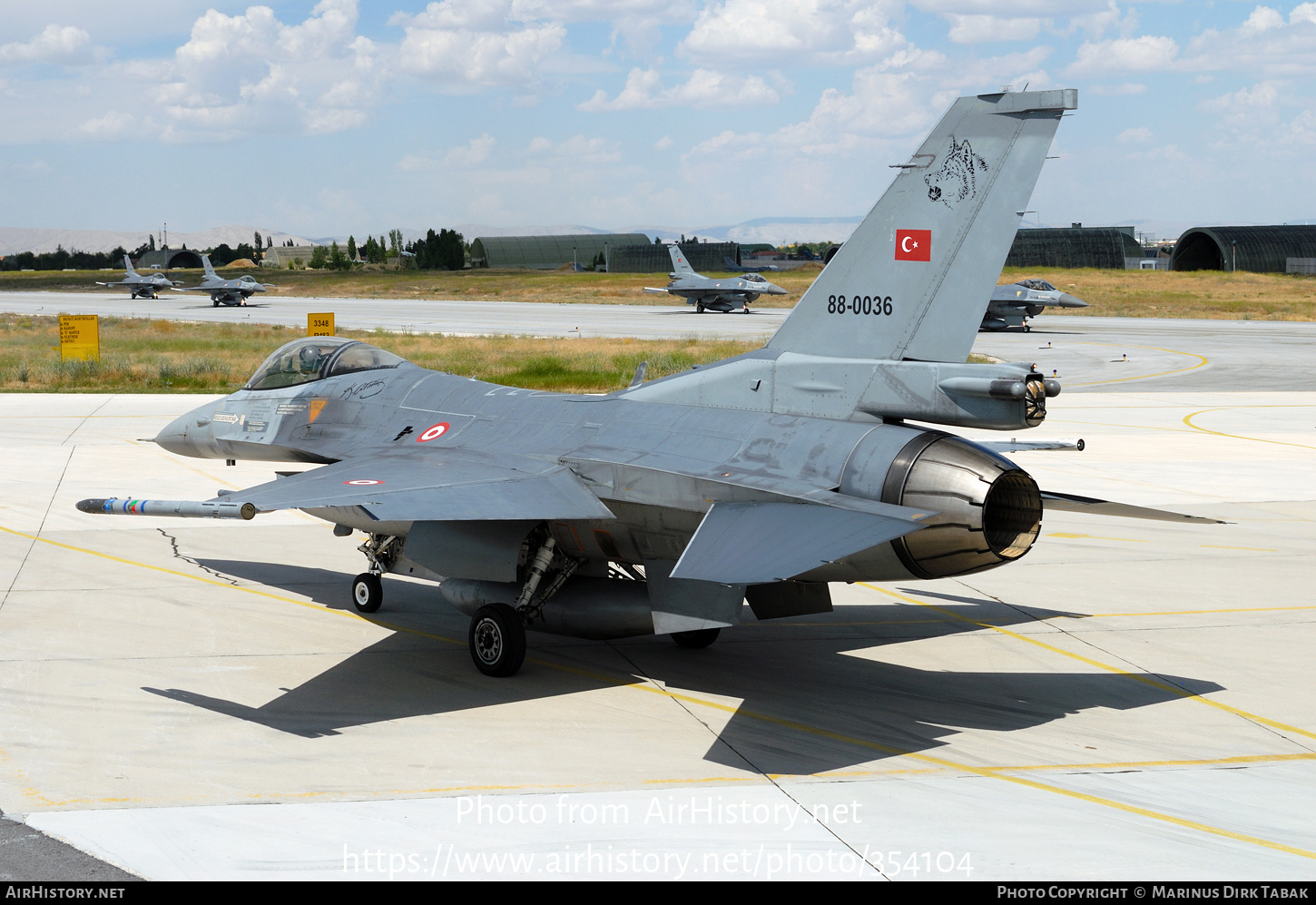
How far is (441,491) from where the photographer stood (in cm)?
1009

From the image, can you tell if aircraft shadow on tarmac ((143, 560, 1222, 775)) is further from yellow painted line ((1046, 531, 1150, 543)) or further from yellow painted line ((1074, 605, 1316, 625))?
yellow painted line ((1046, 531, 1150, 543))

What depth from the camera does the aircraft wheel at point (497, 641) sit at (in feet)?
34.6

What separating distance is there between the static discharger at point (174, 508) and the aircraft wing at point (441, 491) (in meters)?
0.21

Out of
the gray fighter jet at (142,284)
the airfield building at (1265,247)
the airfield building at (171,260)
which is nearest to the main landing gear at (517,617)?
the gray fighter jet at (142,284)

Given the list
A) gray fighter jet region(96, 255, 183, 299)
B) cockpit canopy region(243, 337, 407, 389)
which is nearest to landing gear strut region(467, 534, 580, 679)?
cockpit canopy region(243, 337, 407, 389)

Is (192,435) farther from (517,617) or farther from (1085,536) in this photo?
(1085,536)

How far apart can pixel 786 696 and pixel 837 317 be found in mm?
3395

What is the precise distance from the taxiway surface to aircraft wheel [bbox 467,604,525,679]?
0.29m

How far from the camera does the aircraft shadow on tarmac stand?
9.13 meters

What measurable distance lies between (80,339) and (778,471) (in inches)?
1375

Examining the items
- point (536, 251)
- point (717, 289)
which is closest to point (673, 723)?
point (717, 289)

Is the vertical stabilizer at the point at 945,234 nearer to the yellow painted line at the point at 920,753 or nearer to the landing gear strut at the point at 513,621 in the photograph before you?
the yellow painted line at the point at 920,753
